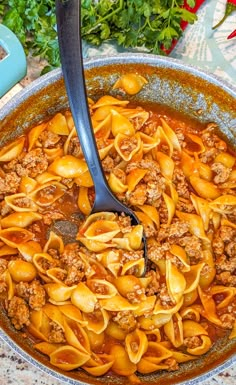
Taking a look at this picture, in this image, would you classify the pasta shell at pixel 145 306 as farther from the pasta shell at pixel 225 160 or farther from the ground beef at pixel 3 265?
the pasta shell at pixel 225 160

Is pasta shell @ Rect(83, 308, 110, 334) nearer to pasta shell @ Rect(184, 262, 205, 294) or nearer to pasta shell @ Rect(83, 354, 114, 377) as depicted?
pasta shell @ Rect(83, 354, 114, 377)

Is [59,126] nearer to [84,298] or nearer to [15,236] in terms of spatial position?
[15,236]

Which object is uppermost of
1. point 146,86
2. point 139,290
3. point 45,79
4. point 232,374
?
point 45,79

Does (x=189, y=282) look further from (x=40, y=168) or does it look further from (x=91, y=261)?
(x=40, y=168)

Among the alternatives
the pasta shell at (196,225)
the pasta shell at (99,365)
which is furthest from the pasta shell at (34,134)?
the pasta shell at (99,365)

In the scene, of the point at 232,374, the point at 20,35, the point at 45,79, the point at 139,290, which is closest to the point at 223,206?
the point at 139,290

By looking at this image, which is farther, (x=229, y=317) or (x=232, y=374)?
(x=232, y=374)
